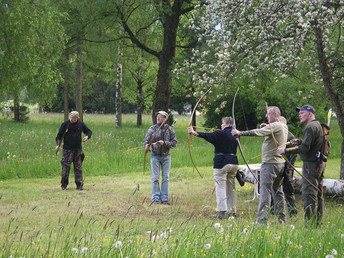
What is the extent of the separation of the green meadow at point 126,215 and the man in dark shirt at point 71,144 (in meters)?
0.37

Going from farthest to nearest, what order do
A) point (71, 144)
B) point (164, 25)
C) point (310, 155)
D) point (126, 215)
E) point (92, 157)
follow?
point (164, 25) < point (92, 157) < point (71, 144) < point (126, 215) < point (310, 155)

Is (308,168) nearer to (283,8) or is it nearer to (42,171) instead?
(283,8)

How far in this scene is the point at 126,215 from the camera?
9305mm

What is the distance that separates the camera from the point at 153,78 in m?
42.4

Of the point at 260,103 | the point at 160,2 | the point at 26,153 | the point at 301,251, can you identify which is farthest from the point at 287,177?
the point at 260,103

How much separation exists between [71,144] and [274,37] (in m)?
5.48

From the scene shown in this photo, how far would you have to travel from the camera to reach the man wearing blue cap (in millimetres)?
7926

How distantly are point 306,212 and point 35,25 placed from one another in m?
10.9

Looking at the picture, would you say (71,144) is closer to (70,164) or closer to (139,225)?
(70,164)

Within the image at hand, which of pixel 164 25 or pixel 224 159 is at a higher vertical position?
pixel 164 25

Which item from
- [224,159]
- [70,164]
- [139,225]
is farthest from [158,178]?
[139,225]

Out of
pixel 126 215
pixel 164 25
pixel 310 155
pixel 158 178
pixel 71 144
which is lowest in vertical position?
pixel 126 215

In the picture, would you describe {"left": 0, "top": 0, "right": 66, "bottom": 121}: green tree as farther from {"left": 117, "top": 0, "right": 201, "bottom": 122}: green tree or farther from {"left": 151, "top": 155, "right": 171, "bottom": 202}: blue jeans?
{"left": 151, "top": 155, "right": 171, "bottom": 202}: blue jeans

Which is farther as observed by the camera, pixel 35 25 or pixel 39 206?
pixel 35 25
